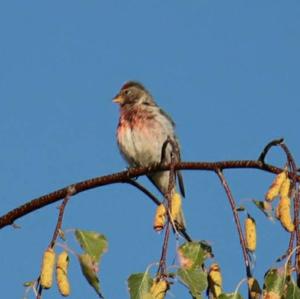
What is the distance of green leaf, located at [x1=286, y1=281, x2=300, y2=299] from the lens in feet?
10.3

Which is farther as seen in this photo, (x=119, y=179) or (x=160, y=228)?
(x=119, y=179)

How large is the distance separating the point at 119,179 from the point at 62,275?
112cm

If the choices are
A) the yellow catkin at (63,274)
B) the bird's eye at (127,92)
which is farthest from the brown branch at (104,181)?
the bird's eye at (127,92)

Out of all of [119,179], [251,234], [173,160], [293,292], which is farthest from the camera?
[119,179]

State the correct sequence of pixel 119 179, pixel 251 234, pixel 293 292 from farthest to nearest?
pixel 119 179 → pixel 251 234 → pixel 293 292

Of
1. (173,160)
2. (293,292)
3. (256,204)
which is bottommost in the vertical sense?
(293,292)

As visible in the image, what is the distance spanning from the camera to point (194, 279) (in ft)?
11.0

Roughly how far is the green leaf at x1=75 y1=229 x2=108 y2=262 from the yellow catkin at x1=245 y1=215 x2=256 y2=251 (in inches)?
22.9

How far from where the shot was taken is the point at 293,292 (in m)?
3.17

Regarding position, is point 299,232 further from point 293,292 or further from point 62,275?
point 62,275

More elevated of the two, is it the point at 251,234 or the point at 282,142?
the point at 282,142

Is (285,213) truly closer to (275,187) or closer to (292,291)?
(275,187)

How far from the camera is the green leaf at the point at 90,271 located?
11.2 feet

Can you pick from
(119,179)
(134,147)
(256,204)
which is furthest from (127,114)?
(256,204)
